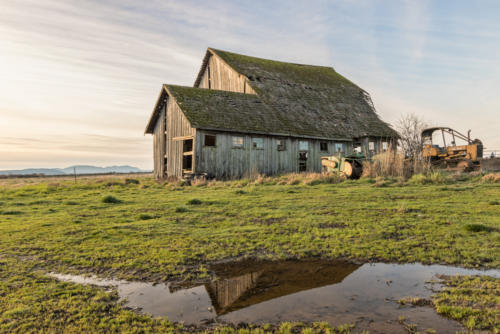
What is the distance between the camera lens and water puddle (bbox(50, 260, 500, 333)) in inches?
142

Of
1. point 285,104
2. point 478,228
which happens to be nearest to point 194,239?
point 478,228

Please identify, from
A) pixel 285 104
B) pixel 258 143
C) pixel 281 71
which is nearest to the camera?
pixel 258 143

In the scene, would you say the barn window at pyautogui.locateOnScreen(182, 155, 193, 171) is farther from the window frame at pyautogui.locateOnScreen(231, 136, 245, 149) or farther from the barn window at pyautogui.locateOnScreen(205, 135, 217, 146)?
the window frame at pyautogui.locateOnScreen(231, 136, 245, 149)

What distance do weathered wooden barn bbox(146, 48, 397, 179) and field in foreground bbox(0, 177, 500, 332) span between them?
10.8m

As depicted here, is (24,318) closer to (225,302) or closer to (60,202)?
(225,302)

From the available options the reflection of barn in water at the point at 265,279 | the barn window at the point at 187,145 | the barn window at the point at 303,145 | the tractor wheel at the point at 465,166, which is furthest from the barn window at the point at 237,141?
the reflection of barn in water at the point at 265,279

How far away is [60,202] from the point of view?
13.5m

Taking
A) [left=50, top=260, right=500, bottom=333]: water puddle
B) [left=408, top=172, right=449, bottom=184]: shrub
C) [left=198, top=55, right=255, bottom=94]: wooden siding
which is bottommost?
[left=50, top=260, right=500, bottom=333]: water puddle

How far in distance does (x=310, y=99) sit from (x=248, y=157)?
1092 cm

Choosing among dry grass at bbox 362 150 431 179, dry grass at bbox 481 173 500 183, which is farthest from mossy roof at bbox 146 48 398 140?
dry grass at bbox 481 173 500 183

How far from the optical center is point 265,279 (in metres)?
4.81

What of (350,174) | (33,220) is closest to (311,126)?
(350,174)

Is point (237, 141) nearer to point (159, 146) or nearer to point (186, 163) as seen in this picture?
point (186, 163)

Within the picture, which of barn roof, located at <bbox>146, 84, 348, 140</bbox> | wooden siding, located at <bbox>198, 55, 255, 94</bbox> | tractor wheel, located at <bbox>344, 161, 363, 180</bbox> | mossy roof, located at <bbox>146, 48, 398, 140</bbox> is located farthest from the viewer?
wooden siding, located at <bbox>198, 55, 255, 94</bbox>
